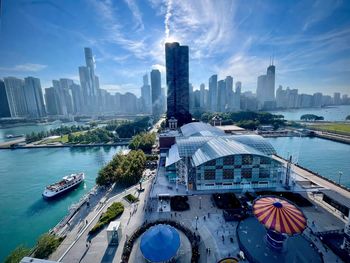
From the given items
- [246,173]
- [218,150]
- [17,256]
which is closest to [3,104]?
[17,256]

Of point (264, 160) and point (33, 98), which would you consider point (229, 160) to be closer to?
point (264, 160)

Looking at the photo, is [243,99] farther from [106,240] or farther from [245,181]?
[106,240]

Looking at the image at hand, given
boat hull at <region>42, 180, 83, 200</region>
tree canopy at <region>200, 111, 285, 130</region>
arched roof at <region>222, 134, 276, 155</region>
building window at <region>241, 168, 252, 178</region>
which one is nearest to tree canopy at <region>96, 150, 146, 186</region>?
boat hull at <region>42, 180, 83, 200</region>

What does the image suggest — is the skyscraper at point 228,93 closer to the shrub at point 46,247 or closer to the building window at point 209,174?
the building window at point 209,174

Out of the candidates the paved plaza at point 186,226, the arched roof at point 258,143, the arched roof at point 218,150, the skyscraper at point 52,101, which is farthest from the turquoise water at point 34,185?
the skyscraper at point 52,101

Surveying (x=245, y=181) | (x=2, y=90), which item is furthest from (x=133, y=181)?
(x=2, y=90)

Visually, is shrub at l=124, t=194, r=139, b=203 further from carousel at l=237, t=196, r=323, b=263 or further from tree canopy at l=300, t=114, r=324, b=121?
tree canopy at l=300, t=114, r=324, b=121
